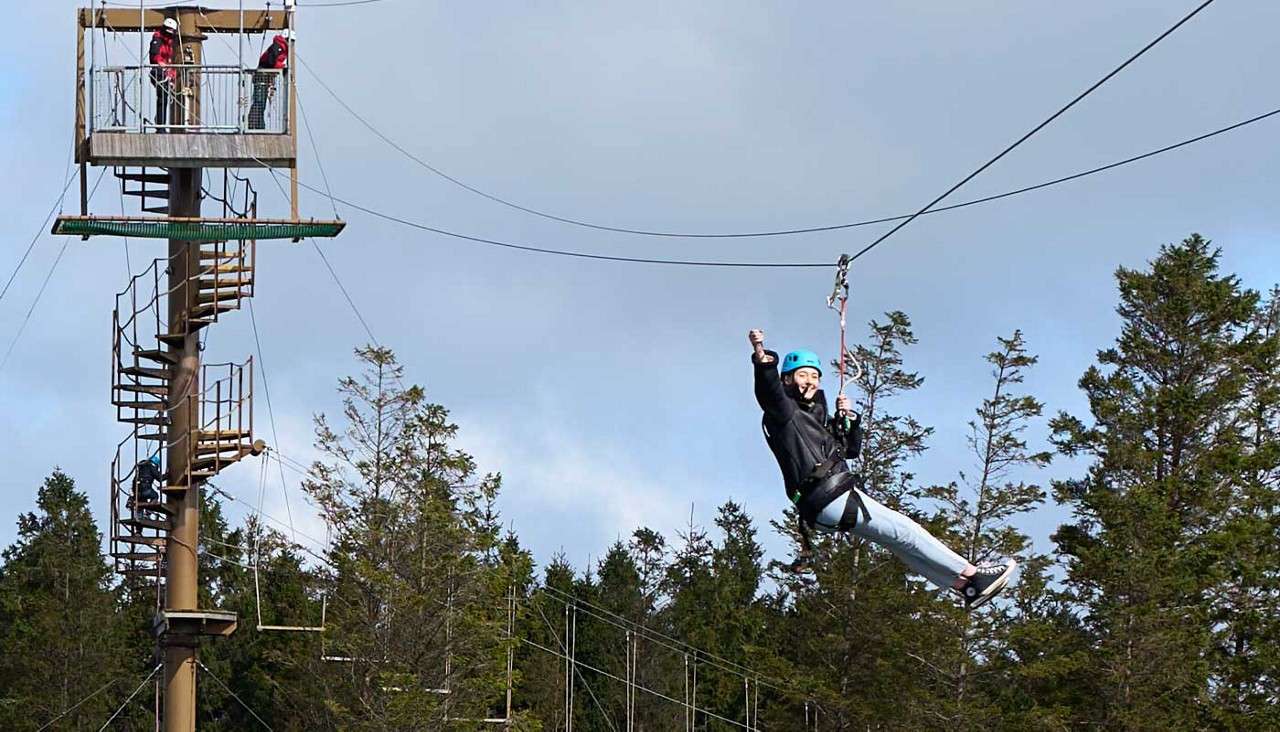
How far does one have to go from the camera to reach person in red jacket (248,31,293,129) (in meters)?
36.2

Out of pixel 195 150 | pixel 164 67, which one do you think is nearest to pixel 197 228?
pixel 195 150

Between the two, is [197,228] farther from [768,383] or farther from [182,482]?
[768,383]

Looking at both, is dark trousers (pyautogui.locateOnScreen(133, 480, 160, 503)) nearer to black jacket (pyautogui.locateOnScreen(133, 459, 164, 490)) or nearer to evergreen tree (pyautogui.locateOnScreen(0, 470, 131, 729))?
black jacket (pyautogui.locateOnScreen(133, 459, 164, 490))

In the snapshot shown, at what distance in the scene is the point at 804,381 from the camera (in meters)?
18.2

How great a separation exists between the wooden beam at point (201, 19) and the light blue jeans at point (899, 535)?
71.0ft

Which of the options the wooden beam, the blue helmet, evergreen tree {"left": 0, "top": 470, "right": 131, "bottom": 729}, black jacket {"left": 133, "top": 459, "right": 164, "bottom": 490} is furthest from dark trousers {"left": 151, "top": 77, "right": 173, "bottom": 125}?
evergreen tree {"left": 0, "top": 470, "right": 131, "bottom": 729}

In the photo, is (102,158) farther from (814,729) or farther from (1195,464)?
(1195,464)

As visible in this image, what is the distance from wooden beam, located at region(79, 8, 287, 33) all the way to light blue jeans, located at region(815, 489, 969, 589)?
21.6 m

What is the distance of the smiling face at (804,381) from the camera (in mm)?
18156

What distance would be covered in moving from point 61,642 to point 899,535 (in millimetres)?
59024

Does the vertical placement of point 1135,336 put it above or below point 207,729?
above

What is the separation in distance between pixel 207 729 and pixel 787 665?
1449 inches

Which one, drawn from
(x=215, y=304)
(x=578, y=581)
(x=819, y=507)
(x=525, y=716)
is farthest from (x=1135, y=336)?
(x=819, y=507)

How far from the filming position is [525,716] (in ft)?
154
